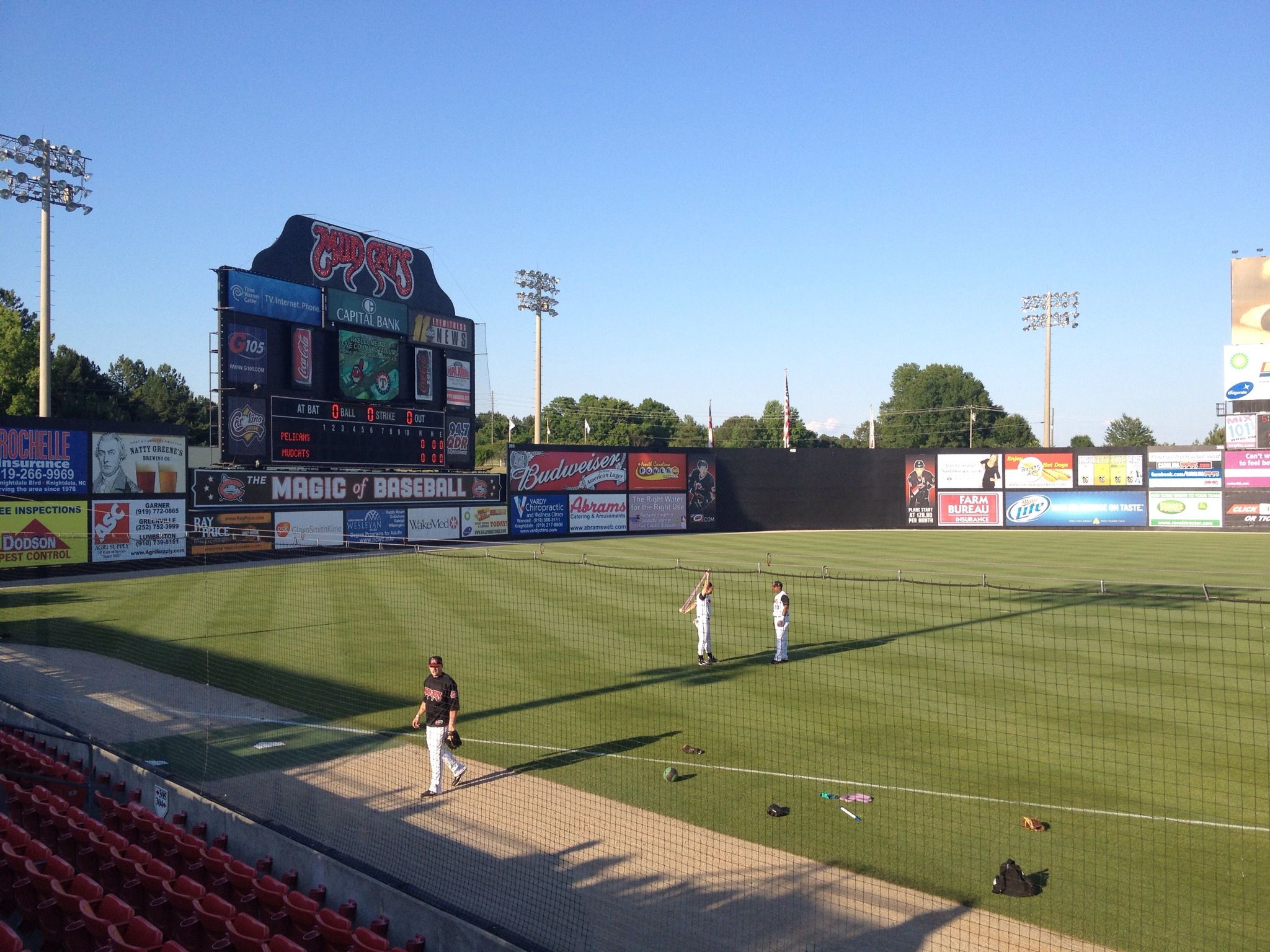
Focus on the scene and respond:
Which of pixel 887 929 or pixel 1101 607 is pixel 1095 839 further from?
pixel 1101 607

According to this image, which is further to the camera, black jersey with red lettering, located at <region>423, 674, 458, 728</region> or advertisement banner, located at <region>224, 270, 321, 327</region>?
advertisement banner, located at <region>224, 270, 321, 327</region>

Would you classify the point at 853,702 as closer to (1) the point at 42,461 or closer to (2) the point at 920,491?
(1) the point at 42,461

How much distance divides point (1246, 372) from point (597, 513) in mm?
40899

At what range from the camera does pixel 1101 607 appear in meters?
24.2

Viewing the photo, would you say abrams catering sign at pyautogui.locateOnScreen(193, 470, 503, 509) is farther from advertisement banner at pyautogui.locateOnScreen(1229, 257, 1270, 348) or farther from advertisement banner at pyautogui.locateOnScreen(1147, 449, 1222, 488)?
advertisement banner at pyautogui.locateOnScreen(1229, 257, 1270, 348)

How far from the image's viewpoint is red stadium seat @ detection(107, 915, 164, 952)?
5.63m

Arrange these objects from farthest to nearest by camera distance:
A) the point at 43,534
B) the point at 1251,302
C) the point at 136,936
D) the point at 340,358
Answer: the point at 1251,302 < the point at 340,358 < the point at 43,534 < the point at 136,936

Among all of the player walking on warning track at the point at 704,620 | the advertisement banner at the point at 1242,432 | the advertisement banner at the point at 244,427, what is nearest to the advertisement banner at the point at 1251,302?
the advertisement banner at the point at 1242,432

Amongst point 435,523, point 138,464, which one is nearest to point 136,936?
point 138,464

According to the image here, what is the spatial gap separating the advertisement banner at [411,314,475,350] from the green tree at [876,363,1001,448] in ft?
316

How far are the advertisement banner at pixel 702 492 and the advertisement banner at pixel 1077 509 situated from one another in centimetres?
1935

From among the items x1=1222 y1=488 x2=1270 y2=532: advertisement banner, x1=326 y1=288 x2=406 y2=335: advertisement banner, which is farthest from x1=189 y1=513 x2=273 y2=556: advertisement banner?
x1=1222 y1=488 x2=1270 y2=532: advertisement banner

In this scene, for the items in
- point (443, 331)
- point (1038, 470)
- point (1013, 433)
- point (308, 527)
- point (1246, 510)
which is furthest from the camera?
point (1013, 433)

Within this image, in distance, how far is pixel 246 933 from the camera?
234 inches
